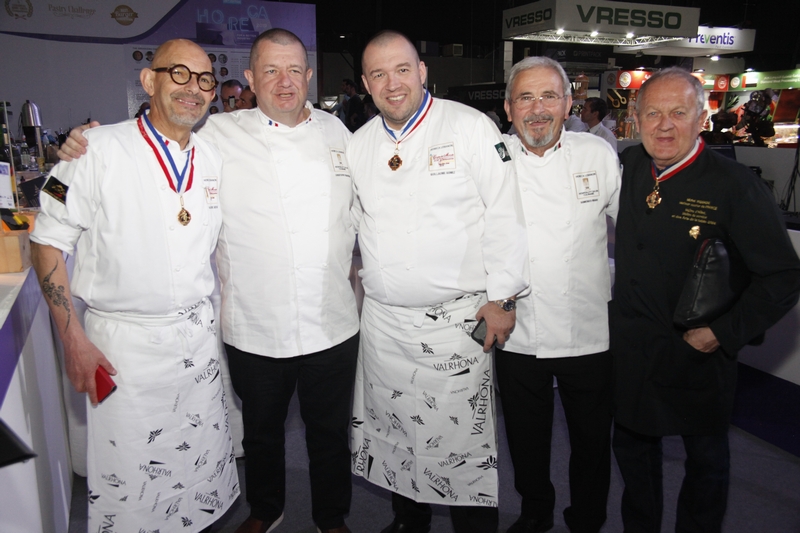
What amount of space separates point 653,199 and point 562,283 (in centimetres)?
37

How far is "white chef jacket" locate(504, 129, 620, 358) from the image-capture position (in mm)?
1803

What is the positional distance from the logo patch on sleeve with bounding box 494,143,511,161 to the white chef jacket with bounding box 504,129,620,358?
78 millimetres

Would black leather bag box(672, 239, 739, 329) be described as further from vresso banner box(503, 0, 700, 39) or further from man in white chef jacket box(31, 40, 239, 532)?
vresso banner box(503, 0, 700, 39)

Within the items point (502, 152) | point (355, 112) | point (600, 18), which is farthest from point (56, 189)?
point (600, 18)

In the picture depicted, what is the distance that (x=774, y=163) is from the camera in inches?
180

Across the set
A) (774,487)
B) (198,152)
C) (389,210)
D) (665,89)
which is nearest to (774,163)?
(774,487)

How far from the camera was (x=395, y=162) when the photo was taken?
6.06 ft

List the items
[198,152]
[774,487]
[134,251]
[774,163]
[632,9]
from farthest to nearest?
[632,9], [774,163], [774,487], [198,152], [134,251]

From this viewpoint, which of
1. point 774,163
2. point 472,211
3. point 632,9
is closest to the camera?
point 472,211

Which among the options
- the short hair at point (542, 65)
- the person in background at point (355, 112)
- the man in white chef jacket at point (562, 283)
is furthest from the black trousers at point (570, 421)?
the person in background at point (355, 112)

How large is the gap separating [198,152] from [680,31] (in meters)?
9.64

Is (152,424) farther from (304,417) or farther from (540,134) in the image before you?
(540,134)

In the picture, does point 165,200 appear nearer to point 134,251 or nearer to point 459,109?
point 134,251

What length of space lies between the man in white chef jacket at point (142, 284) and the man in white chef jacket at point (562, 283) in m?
0.99
